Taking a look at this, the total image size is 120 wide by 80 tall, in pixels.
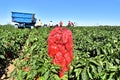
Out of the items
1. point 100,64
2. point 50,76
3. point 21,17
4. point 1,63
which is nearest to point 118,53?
point 100,64

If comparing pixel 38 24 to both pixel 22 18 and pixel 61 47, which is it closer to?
pixel 22 18

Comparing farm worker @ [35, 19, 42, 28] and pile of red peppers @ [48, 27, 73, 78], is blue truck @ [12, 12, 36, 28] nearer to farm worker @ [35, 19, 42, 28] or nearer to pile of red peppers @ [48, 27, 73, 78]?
farm worker @ [35, 19, 42, 28]

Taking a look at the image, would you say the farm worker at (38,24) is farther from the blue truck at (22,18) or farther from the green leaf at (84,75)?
the green leaf at (84,75)

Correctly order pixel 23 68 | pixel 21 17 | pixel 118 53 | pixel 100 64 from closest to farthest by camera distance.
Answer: pixel 100 64 → pixel 23 68 → pixel 118 53 → pixel 21 17

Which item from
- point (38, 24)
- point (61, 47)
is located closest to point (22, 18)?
point (38, 24)

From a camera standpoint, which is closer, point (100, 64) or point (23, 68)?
point (100, 64)

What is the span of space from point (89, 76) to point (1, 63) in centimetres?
606

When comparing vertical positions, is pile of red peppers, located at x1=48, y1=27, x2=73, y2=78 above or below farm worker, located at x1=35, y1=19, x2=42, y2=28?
above

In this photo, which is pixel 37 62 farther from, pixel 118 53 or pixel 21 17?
pixel 21 17

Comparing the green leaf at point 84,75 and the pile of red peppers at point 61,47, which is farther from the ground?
the pile of red peppers at point 61,47

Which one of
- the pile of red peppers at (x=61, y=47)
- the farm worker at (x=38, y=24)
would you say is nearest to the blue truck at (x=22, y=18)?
the farm worker at (x=38, y=24)

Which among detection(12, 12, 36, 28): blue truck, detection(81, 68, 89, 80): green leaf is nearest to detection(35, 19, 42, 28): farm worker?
detection(12, 12, 36, 28): blue truck

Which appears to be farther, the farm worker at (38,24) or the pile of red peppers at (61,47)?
the farm worker at (38,24)

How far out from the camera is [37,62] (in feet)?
13.3
